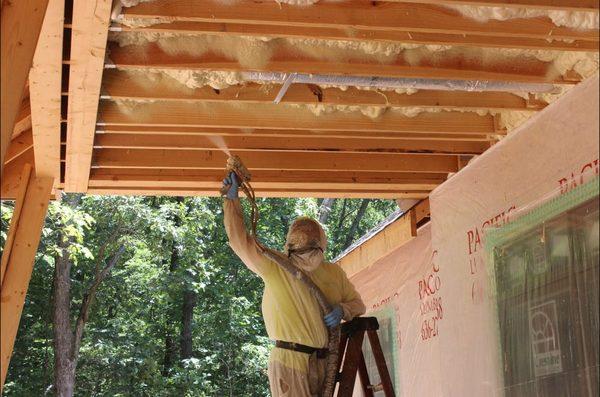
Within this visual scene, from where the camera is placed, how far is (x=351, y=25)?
129 inches

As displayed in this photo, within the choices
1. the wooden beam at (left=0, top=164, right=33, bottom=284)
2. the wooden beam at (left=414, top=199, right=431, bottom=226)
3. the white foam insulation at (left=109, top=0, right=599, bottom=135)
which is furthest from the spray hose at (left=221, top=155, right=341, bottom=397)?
the wooden beam at (left=414, top=199, right=431, bottom=226)

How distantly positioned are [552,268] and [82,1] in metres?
2.52

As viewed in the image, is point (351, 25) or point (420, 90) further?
point (420, 90)

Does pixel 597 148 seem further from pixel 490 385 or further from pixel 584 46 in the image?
pixel 490 385

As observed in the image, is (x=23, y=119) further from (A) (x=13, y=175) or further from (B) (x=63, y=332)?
(B) (x=63, y=332)

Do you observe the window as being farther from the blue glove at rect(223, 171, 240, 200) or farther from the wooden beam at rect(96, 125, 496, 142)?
the blue glove at rect(223, 171, 240, 200)

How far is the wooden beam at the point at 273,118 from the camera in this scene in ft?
14.3

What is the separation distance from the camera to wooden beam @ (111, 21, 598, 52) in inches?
132

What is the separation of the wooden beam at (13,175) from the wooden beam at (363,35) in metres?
2.22

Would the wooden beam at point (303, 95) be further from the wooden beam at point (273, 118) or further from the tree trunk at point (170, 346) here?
the tree trunk at point (170, 346)

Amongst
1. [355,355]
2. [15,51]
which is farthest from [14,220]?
[15,51]

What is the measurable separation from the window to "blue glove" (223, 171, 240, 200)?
1530 millimetres

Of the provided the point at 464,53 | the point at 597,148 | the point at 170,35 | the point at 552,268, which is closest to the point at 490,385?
the point at 552,268

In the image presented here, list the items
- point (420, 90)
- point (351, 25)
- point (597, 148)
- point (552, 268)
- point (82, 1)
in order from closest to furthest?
point (82, 1)
point (351, 25)
point (597, 148)
point (552, 268)
point (420, 90)
